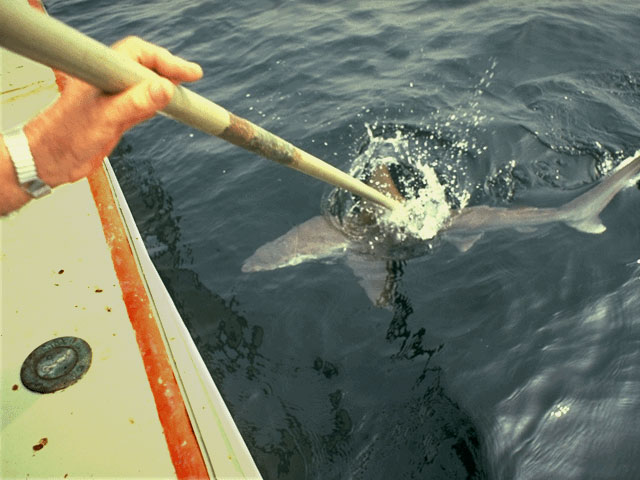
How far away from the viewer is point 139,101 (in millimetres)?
1519

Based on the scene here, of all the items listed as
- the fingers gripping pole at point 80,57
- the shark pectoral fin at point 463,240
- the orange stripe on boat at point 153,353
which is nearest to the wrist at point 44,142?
the fingers gripping pole at point 80,57

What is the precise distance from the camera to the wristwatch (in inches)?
58.2

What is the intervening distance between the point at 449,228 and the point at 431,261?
443mm

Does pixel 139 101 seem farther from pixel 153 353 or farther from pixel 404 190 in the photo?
pixel 404 190

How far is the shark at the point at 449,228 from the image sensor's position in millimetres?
4379

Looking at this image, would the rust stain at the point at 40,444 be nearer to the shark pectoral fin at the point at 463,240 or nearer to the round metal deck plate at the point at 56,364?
the round metal deck plate at the point at 56,364

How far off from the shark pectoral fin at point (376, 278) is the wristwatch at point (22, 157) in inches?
119

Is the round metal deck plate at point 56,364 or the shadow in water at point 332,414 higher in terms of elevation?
the round metal deck plate at point 56,364

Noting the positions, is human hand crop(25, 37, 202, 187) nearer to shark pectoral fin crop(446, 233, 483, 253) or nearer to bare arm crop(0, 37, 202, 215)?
bare arm crop(0, 37, 202, 215)

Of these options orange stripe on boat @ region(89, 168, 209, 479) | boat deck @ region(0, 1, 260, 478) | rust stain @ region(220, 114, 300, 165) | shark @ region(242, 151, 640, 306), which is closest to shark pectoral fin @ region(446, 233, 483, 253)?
shark @ region(242, 151, 640, 306)

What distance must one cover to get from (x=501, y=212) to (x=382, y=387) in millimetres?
2186

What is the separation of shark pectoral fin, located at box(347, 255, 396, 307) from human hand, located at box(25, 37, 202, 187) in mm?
2921

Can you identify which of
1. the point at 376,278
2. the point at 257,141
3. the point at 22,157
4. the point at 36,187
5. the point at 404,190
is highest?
the point at 22,157

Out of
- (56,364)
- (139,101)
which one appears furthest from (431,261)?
(139,101)
